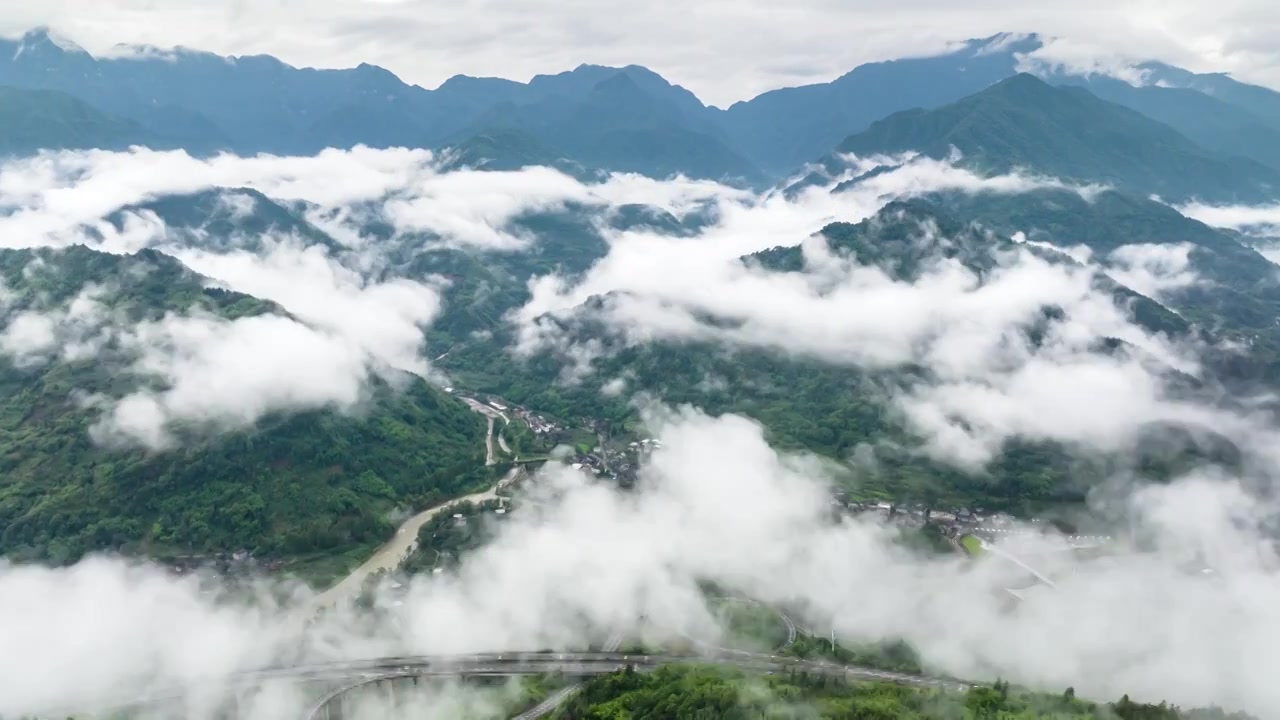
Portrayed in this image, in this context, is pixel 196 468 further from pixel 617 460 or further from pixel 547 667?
pixel 547 667

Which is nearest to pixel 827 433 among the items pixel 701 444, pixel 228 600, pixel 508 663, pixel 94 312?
pixel 701 444

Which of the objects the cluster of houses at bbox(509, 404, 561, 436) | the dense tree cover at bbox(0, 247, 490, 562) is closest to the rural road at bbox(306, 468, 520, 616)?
the dense tree cover at bbox(0, 247, 490, 562)

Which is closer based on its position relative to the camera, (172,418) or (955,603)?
(955,603)

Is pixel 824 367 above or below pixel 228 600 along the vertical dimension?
above

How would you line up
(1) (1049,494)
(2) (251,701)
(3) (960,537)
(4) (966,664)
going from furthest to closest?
(1) (1049,494) < (3) (960,537) < (4) (966,664) < (2) (251,701)

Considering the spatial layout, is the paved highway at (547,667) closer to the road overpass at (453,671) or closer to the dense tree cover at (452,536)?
the road overpass at (453,671)

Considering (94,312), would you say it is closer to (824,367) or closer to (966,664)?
(824,367)

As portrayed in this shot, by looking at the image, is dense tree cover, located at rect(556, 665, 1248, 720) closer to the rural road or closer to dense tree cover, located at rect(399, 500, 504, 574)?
dense tree cover, located at rect(399, 500, 504, 574)
